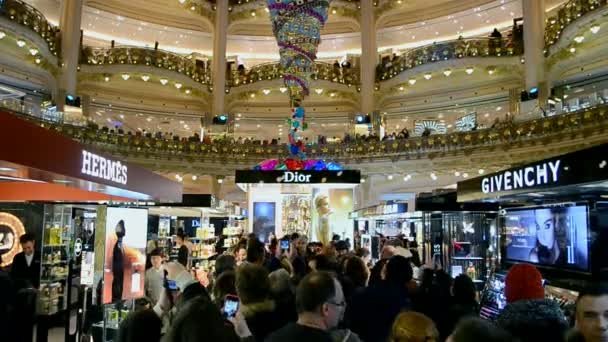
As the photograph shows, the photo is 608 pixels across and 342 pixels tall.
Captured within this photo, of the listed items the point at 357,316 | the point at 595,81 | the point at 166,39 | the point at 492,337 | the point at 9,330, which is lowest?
the point at 9,330

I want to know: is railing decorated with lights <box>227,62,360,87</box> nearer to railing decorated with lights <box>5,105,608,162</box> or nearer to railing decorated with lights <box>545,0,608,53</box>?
railing decorated with lights <box>5,105,608,162</box>

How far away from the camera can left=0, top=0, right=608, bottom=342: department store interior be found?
Result: 4676mm

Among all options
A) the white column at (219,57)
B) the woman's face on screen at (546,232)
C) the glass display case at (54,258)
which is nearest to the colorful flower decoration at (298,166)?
the glass display case at (54,258)

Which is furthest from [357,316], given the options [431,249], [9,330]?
[431,249]

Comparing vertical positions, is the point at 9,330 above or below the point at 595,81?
below

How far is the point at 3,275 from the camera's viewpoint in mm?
5426

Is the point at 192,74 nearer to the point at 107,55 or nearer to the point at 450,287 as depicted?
the point at 107,55

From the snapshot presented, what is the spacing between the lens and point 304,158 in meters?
14.4

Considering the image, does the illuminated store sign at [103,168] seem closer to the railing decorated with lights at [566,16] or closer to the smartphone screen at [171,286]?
the smartphone screen at [171,286]

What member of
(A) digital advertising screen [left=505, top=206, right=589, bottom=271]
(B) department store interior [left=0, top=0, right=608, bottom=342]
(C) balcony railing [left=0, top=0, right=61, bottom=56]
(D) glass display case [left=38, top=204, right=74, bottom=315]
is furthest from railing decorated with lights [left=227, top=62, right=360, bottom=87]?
(A) digital advertising screen [left=505, top=206, right=589, bottom=271]

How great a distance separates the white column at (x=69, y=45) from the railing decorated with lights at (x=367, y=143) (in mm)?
4629

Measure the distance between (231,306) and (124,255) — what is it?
126 inches

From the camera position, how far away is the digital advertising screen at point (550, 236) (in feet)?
16.8

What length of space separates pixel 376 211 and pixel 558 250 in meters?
9.79
